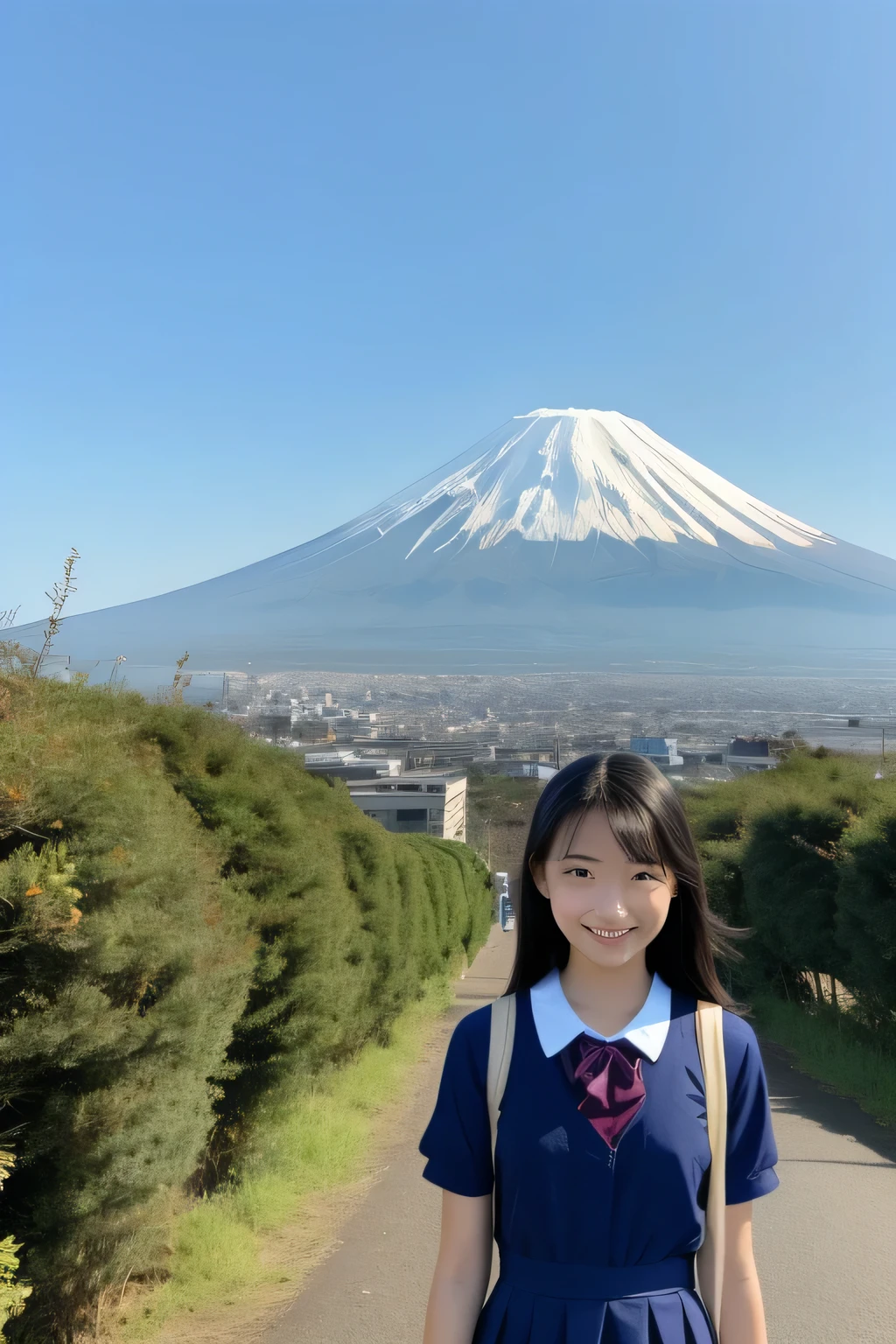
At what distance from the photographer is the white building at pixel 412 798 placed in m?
39.3

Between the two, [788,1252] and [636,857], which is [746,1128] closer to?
[636,857]

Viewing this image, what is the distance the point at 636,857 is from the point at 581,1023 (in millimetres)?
278

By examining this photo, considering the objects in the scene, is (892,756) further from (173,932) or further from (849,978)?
(173,932)

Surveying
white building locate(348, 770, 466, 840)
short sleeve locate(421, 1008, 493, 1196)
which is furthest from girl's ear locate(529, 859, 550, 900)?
white building locate(348, 770, 466, 840)

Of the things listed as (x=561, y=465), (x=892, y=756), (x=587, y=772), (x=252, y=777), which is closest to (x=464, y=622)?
(x=561, y=465)

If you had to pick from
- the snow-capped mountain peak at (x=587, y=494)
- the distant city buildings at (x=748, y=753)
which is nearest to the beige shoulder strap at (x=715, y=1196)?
the distant city buildings at (x=748, y=753)

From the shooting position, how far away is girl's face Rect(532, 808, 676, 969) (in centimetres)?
155

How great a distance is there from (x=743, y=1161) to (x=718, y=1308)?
22 centimetres

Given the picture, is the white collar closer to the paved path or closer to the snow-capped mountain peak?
the paved path

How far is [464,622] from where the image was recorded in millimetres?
64875

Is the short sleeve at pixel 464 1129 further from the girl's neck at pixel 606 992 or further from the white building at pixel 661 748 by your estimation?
the white building at pixel 661 748

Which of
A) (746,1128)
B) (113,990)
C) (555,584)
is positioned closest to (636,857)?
(746,1128)

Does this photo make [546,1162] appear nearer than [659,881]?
Yes

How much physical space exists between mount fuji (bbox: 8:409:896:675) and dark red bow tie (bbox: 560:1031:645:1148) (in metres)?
47.8
